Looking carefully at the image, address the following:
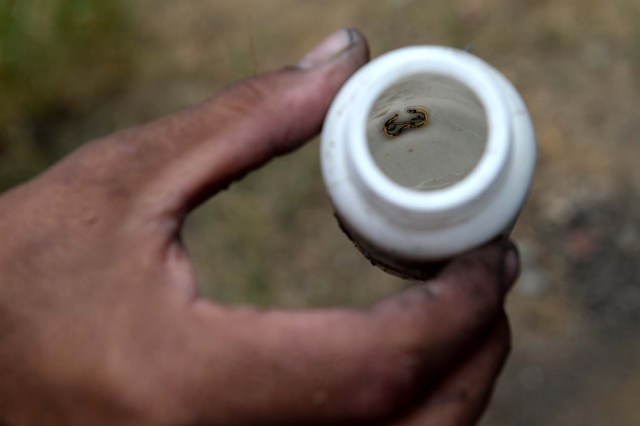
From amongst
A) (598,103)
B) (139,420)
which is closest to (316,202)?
(598,103)

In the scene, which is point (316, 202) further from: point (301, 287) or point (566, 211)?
point (566, 211)

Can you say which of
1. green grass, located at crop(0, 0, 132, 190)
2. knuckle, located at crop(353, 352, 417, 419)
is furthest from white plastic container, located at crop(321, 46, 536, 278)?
green grass, located at crop(0, 0, 132, 190)

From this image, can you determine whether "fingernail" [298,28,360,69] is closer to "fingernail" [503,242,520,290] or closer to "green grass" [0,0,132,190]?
"fingernail" [503,242,520,290]

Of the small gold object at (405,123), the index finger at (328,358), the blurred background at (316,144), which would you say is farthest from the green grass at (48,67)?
the index finger at (328,358)

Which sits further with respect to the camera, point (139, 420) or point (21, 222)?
point (21, 222)

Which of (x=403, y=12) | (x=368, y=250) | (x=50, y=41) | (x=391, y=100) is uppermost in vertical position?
(x=391, y=100)

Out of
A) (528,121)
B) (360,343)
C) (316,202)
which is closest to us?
(360,343)

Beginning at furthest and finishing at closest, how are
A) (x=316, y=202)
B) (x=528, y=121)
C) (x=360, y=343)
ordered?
1. (x=316, y=202)
2. (x=528, y=121)
3. (x=360, y=343)
